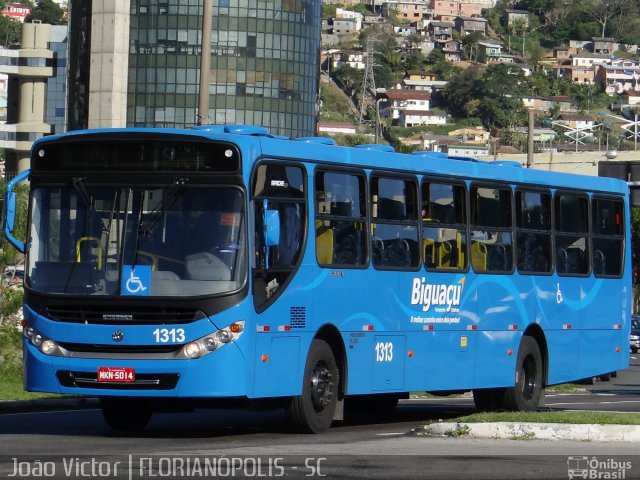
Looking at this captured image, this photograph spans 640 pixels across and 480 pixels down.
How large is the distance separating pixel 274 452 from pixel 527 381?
755cm

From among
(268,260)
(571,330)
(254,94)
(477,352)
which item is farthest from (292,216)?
(254,94)

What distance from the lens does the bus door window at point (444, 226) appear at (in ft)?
62.1

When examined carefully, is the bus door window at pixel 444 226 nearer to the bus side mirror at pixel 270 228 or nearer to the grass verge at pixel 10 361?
the bus side mirror at pixel 270 228

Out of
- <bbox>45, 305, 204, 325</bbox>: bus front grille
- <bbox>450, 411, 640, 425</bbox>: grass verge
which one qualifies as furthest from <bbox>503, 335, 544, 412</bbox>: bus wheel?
<bbox>45, 305, 204, 325</bbox>: bus front grille

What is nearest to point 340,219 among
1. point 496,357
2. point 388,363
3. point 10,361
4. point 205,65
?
point 388,363

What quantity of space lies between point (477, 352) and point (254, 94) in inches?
4415

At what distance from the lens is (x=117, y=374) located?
50.8 ft

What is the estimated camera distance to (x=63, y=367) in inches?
617

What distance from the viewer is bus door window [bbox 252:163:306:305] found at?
15.8 meters

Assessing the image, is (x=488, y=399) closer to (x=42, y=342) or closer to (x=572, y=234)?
(x=572, y=234)

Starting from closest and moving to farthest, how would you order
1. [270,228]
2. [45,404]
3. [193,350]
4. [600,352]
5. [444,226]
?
[193,350]
[270,228]
[444,226]
[600,352]
[45,404]

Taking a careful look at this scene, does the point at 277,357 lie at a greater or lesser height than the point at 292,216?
lesser

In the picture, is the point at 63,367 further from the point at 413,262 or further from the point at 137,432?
the point at 413,262

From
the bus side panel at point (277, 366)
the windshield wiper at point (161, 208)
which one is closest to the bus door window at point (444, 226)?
the bus side panel at point (277, 366)
